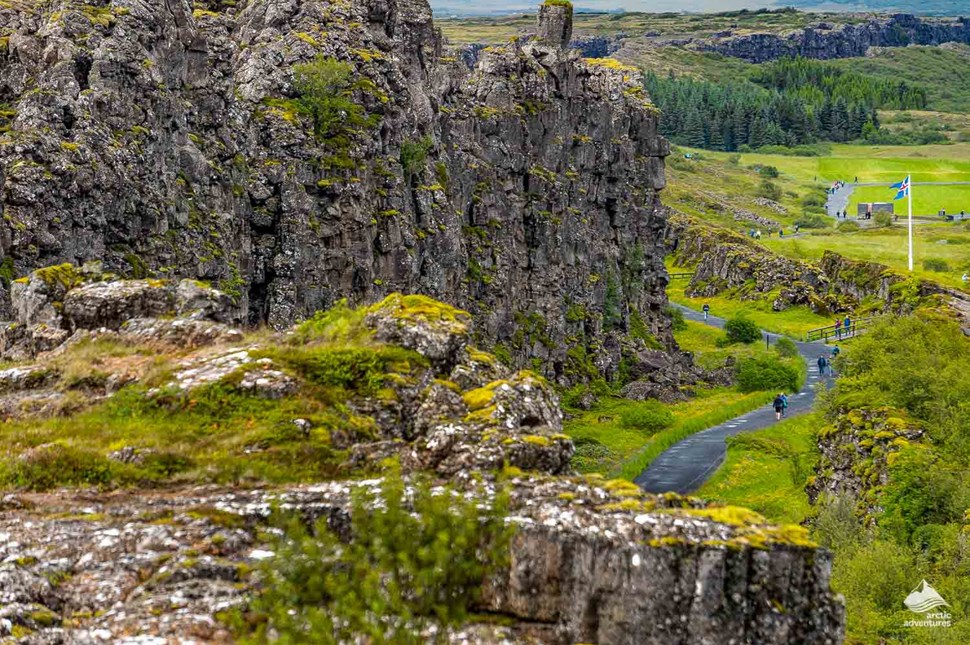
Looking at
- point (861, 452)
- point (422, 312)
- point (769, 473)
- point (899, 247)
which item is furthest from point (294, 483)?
point (899, 247)

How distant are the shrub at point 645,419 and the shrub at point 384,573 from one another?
3080 inches

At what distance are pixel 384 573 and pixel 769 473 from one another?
6780 centimetres

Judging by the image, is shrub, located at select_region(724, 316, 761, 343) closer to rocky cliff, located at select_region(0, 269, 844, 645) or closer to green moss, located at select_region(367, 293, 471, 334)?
rocky cliff, located at select_region(0, 269, 844, 645)

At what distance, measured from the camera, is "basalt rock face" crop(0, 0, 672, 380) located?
48969 millimetres

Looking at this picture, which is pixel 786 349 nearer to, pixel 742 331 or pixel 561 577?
pixel 742 331

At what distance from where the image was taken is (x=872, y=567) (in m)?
43.8

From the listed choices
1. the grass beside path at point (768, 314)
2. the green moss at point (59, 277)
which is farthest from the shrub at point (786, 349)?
the green moss at point (59, 277)

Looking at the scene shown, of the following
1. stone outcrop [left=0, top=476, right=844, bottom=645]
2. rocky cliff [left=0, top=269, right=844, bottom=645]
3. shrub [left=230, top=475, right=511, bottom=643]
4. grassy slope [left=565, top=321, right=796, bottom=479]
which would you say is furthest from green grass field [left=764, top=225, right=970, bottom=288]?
shrub [left=230, top=475, right=511, bottom=643]

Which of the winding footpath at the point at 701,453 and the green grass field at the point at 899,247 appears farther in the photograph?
the green grass field at the point at 899,247

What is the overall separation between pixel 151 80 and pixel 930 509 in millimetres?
44663

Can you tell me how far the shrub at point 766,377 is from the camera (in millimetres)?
111250

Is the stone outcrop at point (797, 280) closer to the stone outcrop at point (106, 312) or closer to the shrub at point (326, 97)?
the shrub at point (326, 97)

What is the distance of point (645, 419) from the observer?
96188 mm

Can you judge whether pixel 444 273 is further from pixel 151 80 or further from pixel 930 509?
pixel 930 509
